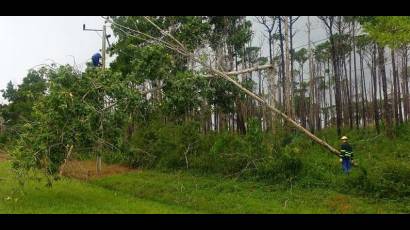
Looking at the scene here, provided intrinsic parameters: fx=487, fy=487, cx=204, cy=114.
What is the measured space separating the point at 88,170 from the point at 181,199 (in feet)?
28.4

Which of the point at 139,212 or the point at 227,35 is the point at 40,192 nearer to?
the point at 139,212

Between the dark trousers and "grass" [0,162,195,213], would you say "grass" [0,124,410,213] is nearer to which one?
"grass" [0,162,195,213]

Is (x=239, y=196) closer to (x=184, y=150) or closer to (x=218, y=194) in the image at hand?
(x=218, y=194)

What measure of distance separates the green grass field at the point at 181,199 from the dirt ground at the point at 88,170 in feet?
5.88

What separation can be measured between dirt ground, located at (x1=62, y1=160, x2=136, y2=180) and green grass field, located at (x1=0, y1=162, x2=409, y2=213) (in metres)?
1.79

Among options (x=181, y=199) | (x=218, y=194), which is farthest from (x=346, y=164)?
(x=181, y=199)

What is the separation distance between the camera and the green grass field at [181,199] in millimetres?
12477

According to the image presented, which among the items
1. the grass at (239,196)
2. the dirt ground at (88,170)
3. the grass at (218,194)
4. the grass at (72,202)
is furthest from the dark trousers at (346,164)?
the dirt ground at (88,170)

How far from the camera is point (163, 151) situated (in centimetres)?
2341

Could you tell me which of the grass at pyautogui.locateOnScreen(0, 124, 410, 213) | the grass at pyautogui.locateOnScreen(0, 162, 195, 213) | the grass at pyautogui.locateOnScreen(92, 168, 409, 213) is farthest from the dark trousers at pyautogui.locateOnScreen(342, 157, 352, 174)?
the grass at pyautogui.locateOnScreen(0, 162, 195, 213)

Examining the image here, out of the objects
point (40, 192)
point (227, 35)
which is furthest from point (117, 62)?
point (40, 192)

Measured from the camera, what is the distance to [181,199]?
14328 millimetres

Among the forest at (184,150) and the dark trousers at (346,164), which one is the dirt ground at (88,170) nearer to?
the forest at (184,150)

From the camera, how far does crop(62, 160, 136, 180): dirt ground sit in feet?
65.5
